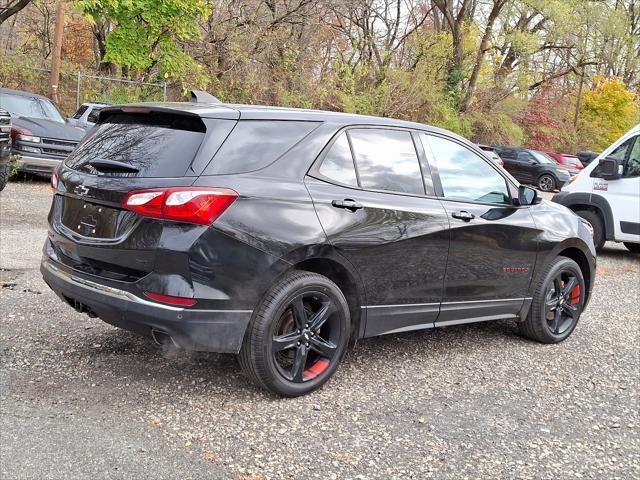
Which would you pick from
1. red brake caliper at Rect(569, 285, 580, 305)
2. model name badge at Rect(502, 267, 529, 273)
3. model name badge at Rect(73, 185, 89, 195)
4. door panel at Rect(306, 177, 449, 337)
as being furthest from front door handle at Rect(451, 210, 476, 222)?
model name badge at Rect(73, 185, 89, 195)

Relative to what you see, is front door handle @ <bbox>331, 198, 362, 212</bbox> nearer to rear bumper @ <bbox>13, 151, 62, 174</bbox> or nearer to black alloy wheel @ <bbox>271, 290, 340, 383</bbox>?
black alloy wheel @ <bbox>271, 290, 340, 383</bbox>

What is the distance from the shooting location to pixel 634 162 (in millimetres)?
9648

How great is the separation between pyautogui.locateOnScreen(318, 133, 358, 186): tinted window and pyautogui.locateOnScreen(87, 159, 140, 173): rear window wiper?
1081 millimetres

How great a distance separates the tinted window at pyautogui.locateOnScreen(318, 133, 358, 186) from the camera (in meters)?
3.89

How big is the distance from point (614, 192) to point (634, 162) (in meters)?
0.52

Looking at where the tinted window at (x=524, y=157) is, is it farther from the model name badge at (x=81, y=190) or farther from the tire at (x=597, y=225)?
the model name badge at (x=81, y=190)

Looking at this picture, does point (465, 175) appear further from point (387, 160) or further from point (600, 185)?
point (600, 185)

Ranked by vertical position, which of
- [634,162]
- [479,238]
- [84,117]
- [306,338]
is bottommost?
[306,338]

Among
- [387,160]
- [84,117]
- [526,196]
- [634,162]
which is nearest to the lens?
[387,160]

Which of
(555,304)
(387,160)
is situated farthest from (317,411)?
(555,304)

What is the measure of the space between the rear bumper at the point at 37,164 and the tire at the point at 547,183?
19.9 meters

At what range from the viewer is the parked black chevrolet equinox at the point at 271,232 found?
131 inches

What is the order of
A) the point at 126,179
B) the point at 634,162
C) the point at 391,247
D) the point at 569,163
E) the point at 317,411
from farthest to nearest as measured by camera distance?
the point at 569,163 → the point at 634,162 → the point at 391,247 → the point at 317,411 → the point at 126,179

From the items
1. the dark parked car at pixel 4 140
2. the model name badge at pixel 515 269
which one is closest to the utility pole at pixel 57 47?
the dark parked car at pixel 4 140
